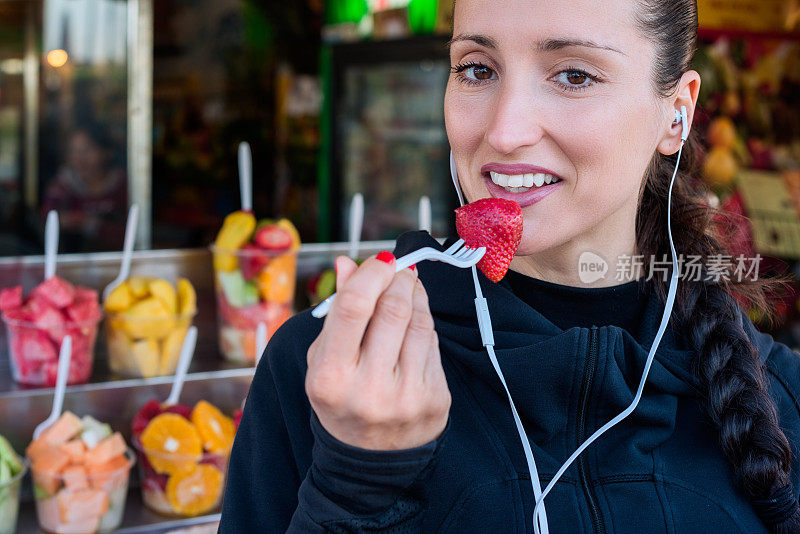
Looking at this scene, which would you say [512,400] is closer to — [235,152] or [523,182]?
[523,182]

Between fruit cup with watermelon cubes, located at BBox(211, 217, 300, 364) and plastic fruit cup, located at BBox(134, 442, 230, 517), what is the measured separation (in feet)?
1.08

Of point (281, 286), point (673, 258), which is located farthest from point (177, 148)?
point (673, 258)

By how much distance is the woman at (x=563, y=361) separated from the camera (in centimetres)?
108

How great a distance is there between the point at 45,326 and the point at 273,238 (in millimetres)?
590

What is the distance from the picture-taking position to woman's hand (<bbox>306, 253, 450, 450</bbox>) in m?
0.82

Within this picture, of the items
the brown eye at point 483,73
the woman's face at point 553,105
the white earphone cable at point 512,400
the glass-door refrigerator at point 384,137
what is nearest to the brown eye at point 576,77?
the woman's face at point 553,105

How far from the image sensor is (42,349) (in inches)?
79.3

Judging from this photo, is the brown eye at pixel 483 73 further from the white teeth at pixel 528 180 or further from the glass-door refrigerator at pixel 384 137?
the glass-door refrigerator at pixel 384 137

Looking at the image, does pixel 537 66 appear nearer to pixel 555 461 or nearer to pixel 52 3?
pixel 555 461

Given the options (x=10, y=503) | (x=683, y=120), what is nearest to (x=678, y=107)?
(x=683, y=120)

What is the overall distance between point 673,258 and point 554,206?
0.26 metres

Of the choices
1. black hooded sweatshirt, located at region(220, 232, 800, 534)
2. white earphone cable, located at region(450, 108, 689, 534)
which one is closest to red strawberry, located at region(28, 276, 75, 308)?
black hooded sweatshirt, located at region(220, 232, 800, 534)

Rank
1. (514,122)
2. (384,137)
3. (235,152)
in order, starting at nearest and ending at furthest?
(514,122), (384,137), (235,152)

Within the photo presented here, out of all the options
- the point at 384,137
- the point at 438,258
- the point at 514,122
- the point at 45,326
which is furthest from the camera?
the point at 384,137
